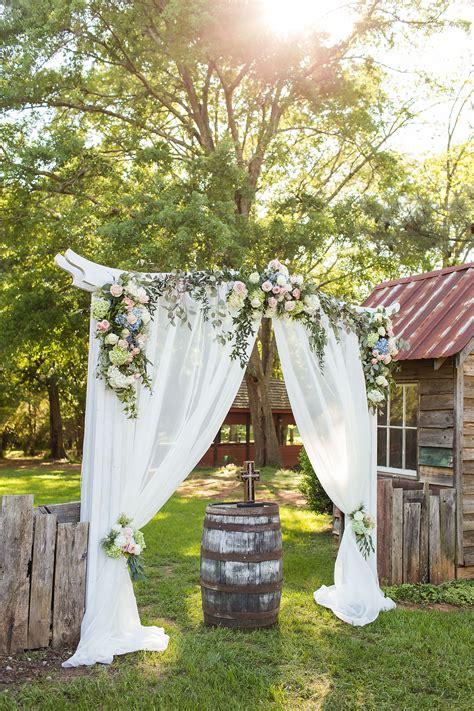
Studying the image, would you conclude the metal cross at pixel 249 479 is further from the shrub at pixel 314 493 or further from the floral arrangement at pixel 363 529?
→ the shrub at pixel 314 493

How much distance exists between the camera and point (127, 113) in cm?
1762

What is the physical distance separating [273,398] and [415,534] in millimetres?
17307

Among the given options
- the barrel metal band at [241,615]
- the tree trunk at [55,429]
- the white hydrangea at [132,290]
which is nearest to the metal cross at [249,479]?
the barrel metal band at [241,615]

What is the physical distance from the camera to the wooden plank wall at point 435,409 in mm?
7973

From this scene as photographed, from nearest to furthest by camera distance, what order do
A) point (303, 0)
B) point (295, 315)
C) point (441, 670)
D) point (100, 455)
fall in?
point (441, 670) → point (100, 455) → point (295, 315) → point (303, 0)

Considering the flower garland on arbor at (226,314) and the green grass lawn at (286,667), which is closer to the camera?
the green grass lawn at (286,667)

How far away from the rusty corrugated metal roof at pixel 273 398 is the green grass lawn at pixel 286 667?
16.0 metres

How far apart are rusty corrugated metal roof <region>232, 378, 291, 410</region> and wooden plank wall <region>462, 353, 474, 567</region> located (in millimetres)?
15262

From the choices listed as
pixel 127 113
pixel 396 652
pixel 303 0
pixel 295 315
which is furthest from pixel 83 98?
pixel 396 652

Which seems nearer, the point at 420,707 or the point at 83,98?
the point at 420,707

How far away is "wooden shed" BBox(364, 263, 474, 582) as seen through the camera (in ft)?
23.8

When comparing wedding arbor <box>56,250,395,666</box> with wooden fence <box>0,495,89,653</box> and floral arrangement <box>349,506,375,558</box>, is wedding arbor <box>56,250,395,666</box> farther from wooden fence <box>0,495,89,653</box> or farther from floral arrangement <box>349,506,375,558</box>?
wooden fence <box>0,495,89,653</box>

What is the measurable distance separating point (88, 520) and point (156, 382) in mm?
1221

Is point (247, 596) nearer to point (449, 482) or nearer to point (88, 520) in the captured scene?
point (88, 520)
